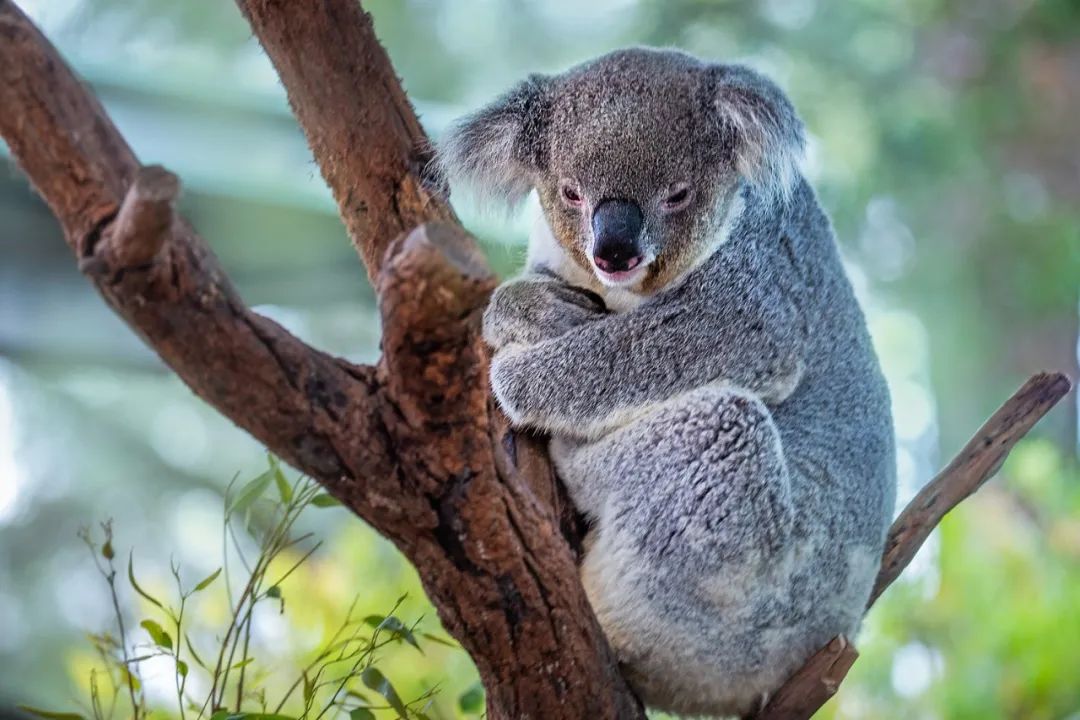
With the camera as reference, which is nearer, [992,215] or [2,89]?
[2,89]

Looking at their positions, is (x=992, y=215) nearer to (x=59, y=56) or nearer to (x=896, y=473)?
(x=896, y=473)

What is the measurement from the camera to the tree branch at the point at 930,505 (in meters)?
2.59

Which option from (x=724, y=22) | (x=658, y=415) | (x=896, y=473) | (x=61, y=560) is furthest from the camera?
(x=61, y=560)

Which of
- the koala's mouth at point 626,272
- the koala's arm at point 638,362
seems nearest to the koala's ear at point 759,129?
the koala's arm at point 638,362

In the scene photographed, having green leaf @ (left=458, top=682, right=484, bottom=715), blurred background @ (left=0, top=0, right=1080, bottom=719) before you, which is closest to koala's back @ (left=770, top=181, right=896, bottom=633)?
green leaf @ (left=458, top=682, right=484, bottom=715)

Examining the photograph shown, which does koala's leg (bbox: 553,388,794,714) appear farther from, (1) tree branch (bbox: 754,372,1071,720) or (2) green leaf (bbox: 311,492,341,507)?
(2) green leaf (bbox: 311,492,341,507)

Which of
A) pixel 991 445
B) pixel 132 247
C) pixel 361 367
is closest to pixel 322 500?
pixel 361 367

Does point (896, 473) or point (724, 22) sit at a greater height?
point (724, 22)

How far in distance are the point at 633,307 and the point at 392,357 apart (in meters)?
1.19

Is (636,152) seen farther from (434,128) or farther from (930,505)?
(434,128)

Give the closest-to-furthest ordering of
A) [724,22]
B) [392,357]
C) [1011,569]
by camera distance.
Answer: [392,357]
[1011,569]
[724,22]

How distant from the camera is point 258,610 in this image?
186 inches

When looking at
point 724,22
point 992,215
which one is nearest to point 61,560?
point 724,22

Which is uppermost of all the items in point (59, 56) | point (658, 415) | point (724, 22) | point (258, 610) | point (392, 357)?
point (724, 22)
